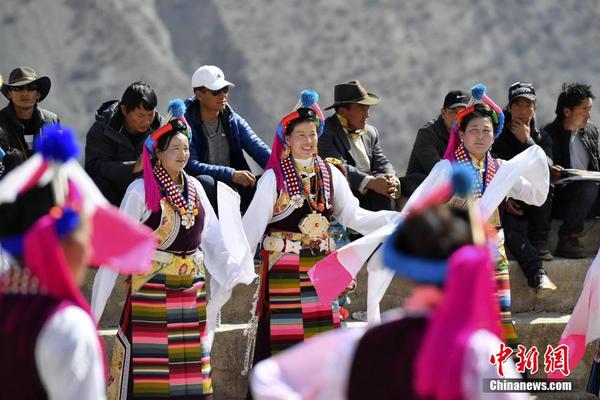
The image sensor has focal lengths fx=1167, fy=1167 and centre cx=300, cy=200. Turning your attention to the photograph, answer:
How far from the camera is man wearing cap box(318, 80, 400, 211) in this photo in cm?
745

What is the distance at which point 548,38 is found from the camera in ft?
69.5

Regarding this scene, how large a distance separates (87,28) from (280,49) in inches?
133

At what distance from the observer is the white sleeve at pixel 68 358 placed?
11.0ft

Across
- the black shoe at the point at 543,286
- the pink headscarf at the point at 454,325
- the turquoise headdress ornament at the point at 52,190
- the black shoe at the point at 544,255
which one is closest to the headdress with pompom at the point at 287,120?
the black shoe at the point at 543,286

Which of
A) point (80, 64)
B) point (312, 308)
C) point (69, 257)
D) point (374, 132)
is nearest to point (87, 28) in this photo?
point (80, 64)

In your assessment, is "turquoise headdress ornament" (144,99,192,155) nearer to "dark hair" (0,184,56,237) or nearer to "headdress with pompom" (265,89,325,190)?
"headdress with pompom" (265,89,325,190)

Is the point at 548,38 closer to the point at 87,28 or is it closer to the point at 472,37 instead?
the point at 472,37

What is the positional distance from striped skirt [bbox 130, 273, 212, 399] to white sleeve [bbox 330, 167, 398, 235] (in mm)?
999

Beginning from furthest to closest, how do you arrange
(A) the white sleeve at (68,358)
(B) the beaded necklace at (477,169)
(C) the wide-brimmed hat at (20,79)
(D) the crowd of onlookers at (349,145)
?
(C) the wide-brimmed hat at (20,79) → (D) the crowd of onlookers at (349,145) → (B) the beaded necklace at (477,169) → (A) the white sleeve at (68,358)

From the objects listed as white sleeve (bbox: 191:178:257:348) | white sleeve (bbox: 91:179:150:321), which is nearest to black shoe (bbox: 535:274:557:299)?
white sleeve (bbox: 191:178:257:348)

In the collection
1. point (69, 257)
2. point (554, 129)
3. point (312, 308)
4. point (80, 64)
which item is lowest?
point (312, 308)

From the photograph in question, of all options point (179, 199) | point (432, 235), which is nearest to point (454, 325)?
point (432, 235)

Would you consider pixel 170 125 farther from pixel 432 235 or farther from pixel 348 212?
pixel 432 235

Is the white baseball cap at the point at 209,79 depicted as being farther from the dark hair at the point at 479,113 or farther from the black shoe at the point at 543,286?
the black shoe at the point at 543,286
